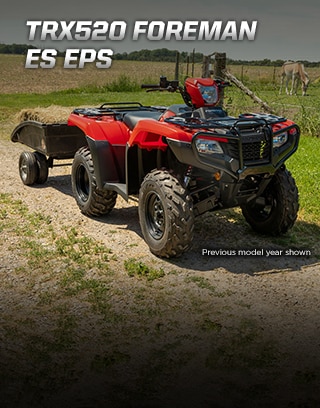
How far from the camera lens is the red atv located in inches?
183

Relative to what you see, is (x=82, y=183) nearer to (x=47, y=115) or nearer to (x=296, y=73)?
(x=47, y=115)

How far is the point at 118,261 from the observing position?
16.4 ft

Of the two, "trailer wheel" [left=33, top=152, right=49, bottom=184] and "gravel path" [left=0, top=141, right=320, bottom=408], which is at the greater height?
"trailer wheel" [left=33, top=152, right=49, bottom=184]

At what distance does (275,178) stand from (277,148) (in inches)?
18.6

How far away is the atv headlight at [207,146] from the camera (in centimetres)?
457


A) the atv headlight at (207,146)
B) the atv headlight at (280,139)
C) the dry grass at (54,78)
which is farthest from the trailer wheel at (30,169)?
the dry grass at (54,78)

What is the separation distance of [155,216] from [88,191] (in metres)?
1.48

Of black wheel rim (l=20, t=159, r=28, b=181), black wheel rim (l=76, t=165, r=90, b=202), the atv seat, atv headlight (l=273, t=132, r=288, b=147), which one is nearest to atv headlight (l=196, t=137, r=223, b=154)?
atv headlight (l=273, t=132, r=288, b=147)

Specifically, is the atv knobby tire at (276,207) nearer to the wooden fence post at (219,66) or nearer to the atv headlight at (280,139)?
the atv headlight at (280,139)

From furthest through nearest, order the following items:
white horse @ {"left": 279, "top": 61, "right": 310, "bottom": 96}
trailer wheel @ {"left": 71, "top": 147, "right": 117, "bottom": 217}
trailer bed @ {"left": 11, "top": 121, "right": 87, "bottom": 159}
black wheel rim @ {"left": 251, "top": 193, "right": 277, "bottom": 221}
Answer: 1. white horse @ {"left": 279, "top": 61, "right": 310, "bottom": 96}
2. trailer bed @ {"left": 11, "top": 121, "right": 87, "bottom": 159}
3. trailer wheel @ {"left": 71, "top": 147, "right": 117, "bottom": 217}
4. black wheel rim @ {"left": 251, "top": 193, "right": 277, "bottom": 221}

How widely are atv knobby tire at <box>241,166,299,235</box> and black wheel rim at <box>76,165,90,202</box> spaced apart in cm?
178

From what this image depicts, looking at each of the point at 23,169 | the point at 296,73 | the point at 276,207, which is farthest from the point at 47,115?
the point at 296,73

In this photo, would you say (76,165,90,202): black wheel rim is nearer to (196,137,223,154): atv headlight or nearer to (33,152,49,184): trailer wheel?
(33,152,49,184): trailer wheel

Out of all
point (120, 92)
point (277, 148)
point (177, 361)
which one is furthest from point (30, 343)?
point (120, 92)
